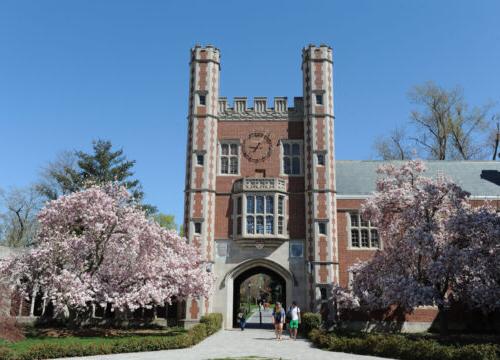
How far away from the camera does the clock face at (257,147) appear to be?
2858 cm

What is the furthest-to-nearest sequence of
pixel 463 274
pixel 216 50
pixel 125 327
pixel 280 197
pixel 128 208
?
pixel 216 50 → pixel 280 197 → pixel 125 327 → pixel 128 208 → pixel 463 274

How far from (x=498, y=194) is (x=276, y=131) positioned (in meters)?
14.3

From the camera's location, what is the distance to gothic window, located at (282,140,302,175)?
2844 centimetres

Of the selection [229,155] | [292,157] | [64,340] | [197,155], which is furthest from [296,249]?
[64,340]

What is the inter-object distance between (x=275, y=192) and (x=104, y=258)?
33.9 ft

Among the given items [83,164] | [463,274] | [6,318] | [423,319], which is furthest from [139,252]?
[83,164]

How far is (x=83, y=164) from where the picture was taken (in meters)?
38.6

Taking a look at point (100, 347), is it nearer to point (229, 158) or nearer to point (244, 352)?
point (244, 352)

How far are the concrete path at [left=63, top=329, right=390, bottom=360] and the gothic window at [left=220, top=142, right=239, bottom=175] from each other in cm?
1102

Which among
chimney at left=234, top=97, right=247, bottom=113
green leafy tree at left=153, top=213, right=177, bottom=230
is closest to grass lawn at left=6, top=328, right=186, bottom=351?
chimney at left=234, top=97, right=247, bottom=113

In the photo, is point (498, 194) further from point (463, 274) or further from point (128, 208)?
point (128, 208)

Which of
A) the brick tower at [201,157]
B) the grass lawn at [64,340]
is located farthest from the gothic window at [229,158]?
the grass lawn at [64,340]

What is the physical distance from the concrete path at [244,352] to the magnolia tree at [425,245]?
416cm

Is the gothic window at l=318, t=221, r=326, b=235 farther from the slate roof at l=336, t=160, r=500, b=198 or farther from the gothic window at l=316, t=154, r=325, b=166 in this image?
the gothic window at l=316, t=154, r=325, b=166
